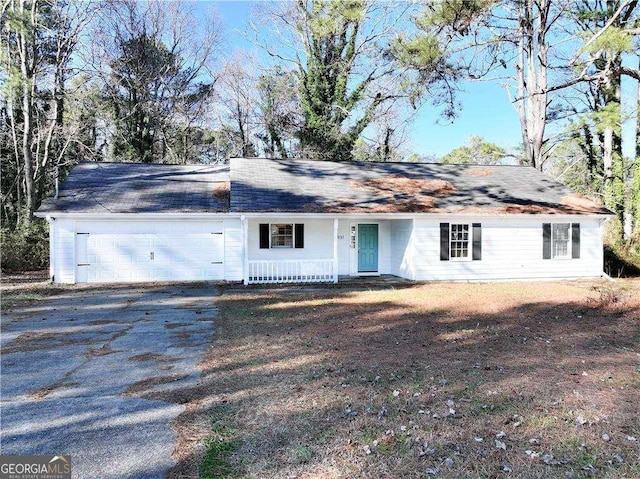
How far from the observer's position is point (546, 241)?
15.6 metres

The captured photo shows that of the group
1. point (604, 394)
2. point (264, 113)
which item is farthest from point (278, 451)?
point (264, 113)

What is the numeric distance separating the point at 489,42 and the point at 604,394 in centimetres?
1746

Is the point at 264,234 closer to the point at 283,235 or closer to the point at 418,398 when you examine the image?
→ the point at 283,235

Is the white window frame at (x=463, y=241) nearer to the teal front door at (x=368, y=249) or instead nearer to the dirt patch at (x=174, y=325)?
the teal front door at (x=368, y=249)

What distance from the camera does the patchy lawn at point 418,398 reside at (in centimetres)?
330

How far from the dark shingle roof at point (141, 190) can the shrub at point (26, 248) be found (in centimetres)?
→ 373

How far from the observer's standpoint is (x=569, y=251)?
15859 mm

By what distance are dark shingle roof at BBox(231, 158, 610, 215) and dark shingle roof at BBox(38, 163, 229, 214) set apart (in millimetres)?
1119

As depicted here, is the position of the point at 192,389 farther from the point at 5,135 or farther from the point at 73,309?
the point at 5,135

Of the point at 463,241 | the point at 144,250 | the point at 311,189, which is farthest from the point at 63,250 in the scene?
the point at 463,241

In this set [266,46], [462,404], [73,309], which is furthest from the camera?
[266,46]

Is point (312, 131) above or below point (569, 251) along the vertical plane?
above

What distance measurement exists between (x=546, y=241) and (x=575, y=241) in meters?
1.11

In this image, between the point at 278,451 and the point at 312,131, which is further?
the point at 312,131
